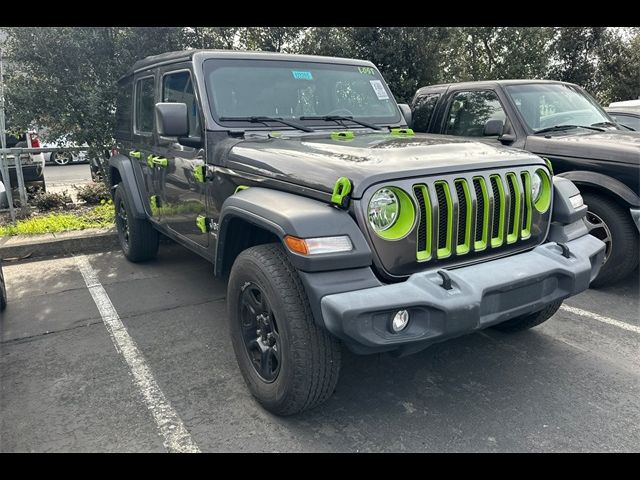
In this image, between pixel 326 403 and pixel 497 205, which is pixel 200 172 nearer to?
pixel 326 403

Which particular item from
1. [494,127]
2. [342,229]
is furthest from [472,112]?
[342,229]

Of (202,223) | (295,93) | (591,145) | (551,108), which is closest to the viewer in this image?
(202,223)

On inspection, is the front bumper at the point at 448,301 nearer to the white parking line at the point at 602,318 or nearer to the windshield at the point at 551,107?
the white parking line at the point at 602,318

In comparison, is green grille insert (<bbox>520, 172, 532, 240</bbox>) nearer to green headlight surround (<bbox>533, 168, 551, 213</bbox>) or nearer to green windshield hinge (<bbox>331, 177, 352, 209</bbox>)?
green headlight surround (<bbox>533, 168, 551, 213</bbox>)

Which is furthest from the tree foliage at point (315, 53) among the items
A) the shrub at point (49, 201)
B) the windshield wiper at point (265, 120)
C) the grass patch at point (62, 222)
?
the windshield wiper at point (265, 120)

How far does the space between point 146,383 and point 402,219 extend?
1.91 m

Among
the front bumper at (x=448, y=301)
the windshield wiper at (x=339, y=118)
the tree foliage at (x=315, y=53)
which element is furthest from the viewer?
the tree foliage at (x=315, y=53)

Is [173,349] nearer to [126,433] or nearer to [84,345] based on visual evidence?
[84,345]

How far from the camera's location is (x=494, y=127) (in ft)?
16.9

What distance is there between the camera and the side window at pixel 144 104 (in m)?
4.71

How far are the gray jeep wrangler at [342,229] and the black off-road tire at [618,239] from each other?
4.98 ft

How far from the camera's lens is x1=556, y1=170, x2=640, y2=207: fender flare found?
435cm

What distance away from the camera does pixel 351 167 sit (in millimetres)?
2568

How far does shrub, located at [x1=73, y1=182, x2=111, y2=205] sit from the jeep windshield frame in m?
6.08
